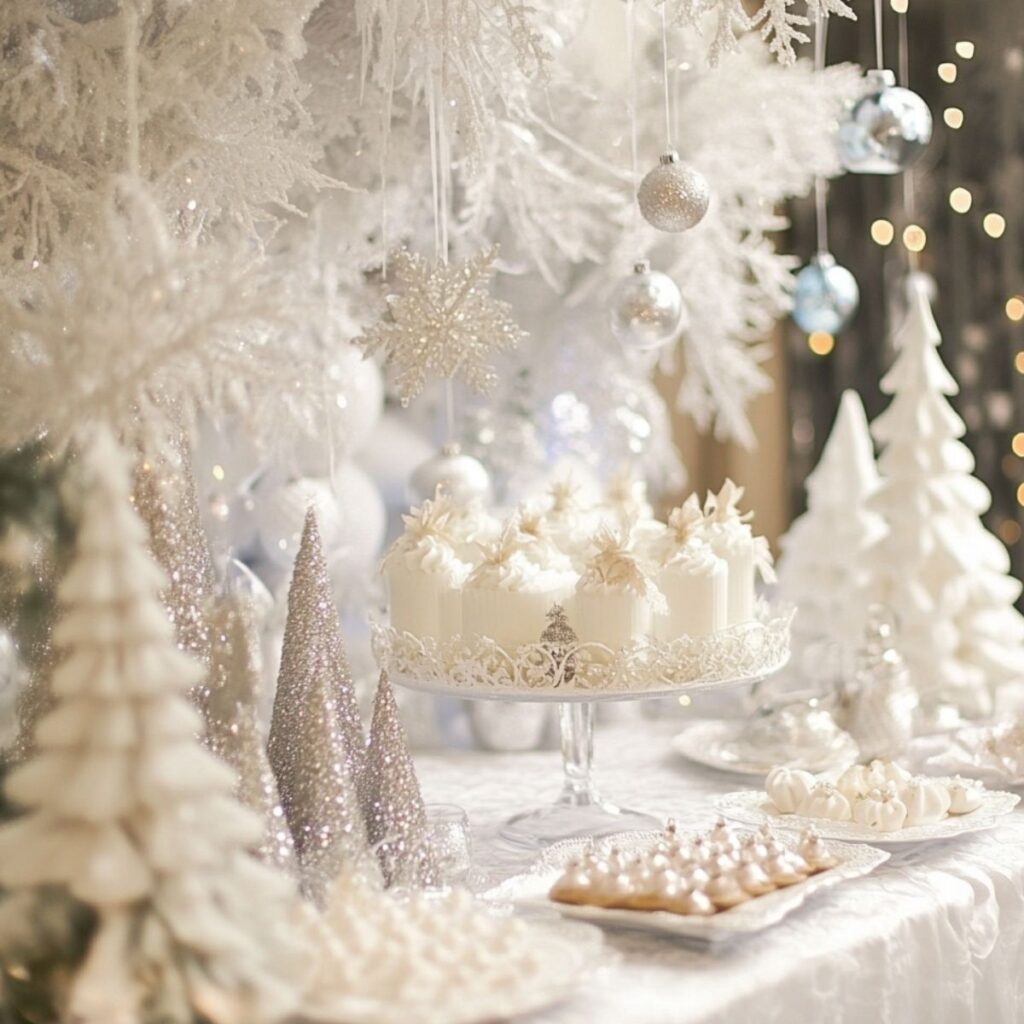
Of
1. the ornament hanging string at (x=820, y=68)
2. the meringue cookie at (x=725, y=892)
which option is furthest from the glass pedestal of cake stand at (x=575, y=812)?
the ornament hanging string at (x=820, y=68)

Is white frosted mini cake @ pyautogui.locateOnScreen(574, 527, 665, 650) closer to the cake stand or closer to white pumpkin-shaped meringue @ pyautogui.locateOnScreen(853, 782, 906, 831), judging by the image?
the cake stand

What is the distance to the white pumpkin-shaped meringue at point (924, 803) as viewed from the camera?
169 centimetres

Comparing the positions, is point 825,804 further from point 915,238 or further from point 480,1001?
point 915,238

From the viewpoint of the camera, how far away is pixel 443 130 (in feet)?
6.51

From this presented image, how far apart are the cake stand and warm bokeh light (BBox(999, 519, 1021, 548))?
6.17 feet

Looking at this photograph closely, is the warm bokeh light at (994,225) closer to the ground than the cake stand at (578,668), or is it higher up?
higher up

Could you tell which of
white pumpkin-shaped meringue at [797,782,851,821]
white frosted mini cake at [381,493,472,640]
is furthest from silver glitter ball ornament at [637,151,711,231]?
white pumpkin-shaped meringue at [797,782,851,821]

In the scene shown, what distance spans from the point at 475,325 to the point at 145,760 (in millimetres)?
937

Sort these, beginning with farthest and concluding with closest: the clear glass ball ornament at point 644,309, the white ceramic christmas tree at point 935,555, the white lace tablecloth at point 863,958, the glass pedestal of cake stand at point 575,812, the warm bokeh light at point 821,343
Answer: the warm bokeh light at point 821,343 → the white ceramic christmas tree at point 935,555 → the clear glass ball ornament at point 644,309 → the glass pedestal of cake stand at point 575,812 → the white lace tablecloth at point 863,958

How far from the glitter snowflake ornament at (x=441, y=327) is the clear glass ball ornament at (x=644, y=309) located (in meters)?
0.24

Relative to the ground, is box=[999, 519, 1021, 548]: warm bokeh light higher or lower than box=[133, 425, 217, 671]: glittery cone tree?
lower

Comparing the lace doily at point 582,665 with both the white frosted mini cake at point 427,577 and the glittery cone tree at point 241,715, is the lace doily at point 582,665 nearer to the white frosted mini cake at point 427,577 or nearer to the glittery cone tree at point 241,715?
the white frosted mini cake at point 427,577

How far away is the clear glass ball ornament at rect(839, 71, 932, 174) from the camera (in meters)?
2.21

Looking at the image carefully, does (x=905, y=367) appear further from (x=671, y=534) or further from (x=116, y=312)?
(x=116, y=312)
